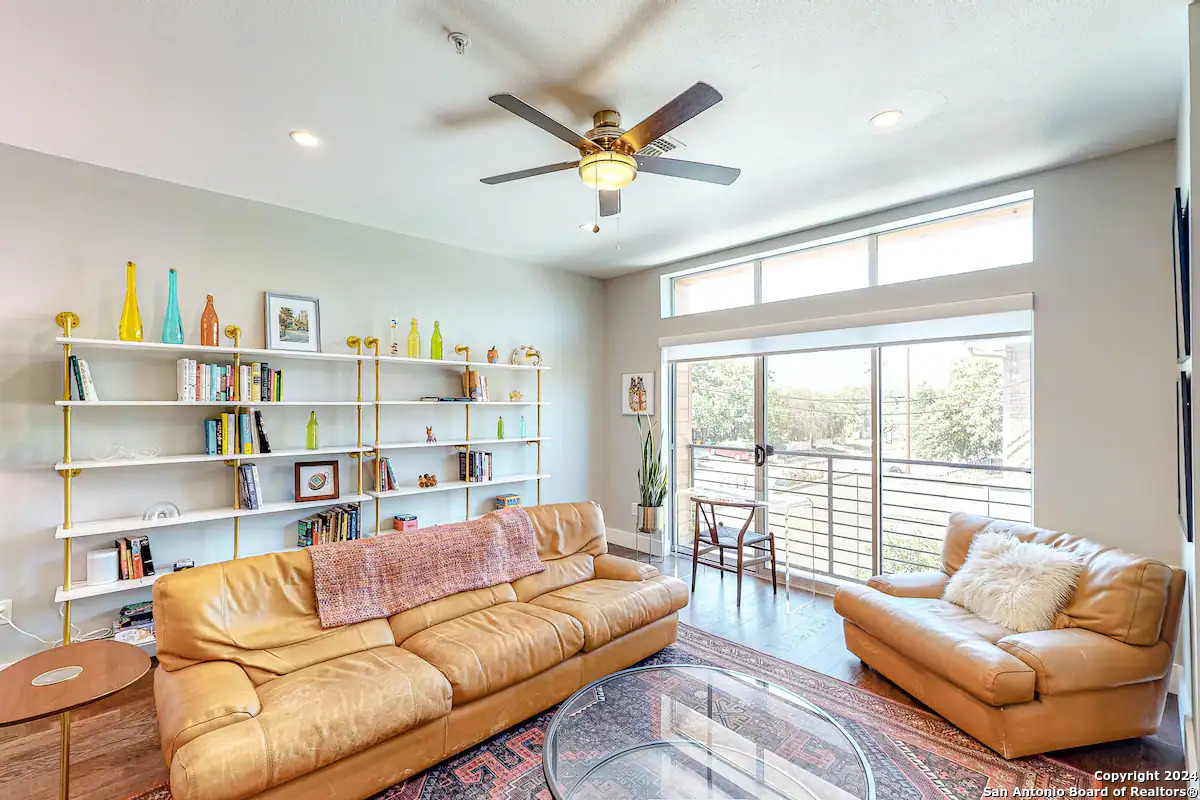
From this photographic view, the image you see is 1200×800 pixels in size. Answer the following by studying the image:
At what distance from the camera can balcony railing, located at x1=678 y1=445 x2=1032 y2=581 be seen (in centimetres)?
353

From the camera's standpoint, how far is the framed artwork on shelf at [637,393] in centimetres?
538

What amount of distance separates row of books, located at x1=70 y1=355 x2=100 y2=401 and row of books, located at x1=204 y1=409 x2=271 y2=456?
561mm

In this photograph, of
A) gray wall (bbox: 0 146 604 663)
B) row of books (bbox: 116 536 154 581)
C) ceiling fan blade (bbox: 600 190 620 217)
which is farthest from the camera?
row of books (bbox: 116 536 154 581)

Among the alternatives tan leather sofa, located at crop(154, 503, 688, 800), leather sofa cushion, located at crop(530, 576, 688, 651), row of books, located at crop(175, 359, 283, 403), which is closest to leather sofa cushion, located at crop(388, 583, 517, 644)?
tan leather sofa, located at crop(154, 503, 688, 800)

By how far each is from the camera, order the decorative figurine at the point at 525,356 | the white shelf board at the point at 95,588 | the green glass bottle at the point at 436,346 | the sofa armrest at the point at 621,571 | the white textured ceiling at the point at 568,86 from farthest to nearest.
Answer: the decorative figurine at the point at 525,356, the green glass bottle at the point at 436,346, the sofa armrest at the point at 621,571, the white shelf board at the point at 95,588, the white textured ceiling at the point at 568,86

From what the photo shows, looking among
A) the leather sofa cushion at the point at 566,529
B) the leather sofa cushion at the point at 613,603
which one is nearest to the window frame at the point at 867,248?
the leather sofa cushion at the point at 566,529

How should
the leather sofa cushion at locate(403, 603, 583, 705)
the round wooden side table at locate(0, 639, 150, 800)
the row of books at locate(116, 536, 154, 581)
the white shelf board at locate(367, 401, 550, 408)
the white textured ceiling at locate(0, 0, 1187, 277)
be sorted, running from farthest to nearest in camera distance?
1. the white shelf board at locate(367, 401, 550, 408)
2. the row of books at locate(116, 536, 154, 581)
3. the leather sofa cushion at locate(403, 603, 583, 705)
4. the white textured ceiling at locate(0, 0, 1187, 277)
5. the round wooden side table at locate(0, 639, 150, 800)

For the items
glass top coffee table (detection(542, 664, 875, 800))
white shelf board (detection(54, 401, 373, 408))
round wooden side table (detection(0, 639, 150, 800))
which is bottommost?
glass top coffee table (detection(542, 664, 875, 800))

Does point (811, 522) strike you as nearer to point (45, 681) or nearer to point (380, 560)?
point (380, 560)

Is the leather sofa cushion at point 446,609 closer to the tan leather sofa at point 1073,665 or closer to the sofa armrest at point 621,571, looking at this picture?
the sofa armrest at point 621,571

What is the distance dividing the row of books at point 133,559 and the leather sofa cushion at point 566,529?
2.18 m

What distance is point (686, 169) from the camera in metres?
2.34

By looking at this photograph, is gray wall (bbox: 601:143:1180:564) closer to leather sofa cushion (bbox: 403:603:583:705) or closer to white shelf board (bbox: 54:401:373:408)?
leather sofa cushion (bbox: 403:603:583:705)

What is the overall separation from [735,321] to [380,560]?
339 centimetres
